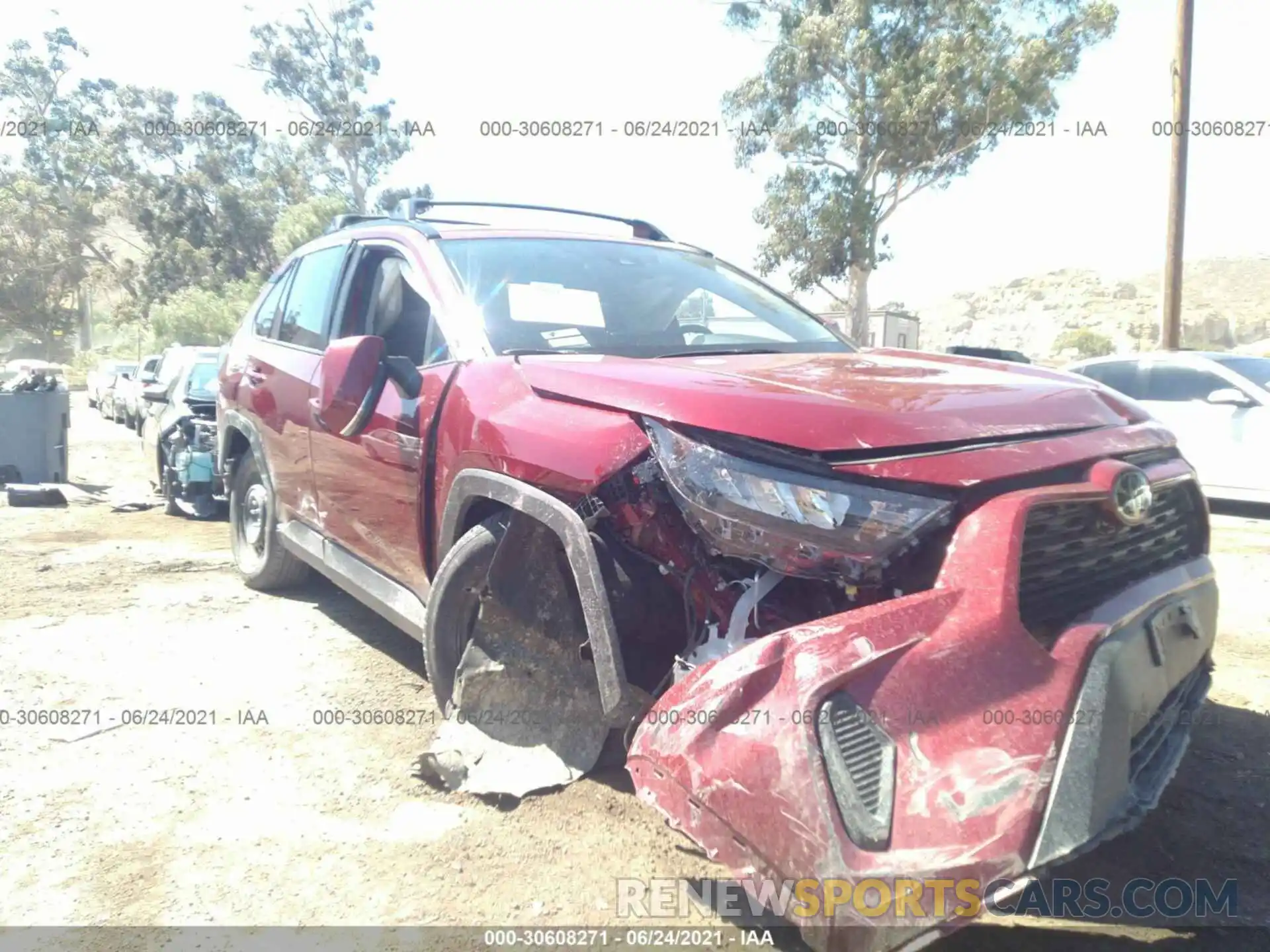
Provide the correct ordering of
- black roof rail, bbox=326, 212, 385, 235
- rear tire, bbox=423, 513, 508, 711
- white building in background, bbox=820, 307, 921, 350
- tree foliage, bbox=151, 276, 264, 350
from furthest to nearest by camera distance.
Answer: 1. tree foliage, bbox=151, 276, 264, 350
2. white building in background, bbox=820, 307, 921, 350
3. black roof rail, bbox=326, 212, 385, 235
4. rear tire, bbox=423, 513, 508, 711

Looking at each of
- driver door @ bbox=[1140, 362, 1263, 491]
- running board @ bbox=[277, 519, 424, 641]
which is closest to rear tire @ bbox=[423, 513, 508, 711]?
running board @ bbox=[277, 519, 424, 641]

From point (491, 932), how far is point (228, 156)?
44379 mm

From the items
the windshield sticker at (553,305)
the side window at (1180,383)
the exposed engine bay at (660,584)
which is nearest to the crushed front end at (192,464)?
the windshield sticker at (553,305)

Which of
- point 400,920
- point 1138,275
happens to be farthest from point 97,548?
point 1138,275

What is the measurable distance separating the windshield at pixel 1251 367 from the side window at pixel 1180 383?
0.63 ft

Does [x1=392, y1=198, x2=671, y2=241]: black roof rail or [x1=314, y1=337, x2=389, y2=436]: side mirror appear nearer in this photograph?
[x1=314, y1=337, x2=389, y2=436]: side mirror

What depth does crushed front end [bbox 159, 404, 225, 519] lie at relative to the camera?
26.7 ft

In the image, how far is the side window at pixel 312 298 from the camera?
4.48m

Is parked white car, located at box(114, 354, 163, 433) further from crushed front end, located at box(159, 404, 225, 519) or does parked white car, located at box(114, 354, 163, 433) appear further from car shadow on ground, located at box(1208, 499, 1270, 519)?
car shadow on ground, located at box(1208, 499, 1270, 519)

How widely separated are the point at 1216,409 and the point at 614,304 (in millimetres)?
7588

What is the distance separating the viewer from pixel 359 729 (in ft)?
12.2

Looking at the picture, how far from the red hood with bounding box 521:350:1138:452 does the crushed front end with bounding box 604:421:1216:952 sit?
0.20 feet

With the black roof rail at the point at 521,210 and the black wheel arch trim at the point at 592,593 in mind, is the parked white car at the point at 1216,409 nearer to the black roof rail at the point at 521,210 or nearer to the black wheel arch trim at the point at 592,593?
the black roof rail at the point at 521,210

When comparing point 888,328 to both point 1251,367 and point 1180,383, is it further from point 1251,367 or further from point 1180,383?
point 1251,367
